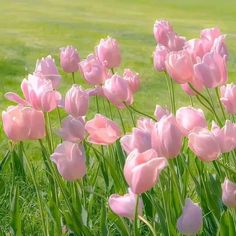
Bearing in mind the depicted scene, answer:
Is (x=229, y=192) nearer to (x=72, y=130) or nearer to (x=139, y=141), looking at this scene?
(x=139, y=141)

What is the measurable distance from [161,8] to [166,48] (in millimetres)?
19586

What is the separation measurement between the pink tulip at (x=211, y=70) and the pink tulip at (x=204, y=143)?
1.28ft

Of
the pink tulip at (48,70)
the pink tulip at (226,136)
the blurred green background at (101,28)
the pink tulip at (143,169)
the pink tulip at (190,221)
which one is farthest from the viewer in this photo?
the blurred green background at (101,28)

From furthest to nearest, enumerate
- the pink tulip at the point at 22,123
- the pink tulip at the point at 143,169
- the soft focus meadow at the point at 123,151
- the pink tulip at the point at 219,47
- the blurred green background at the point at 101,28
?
the blurred green background at the point at 101,28 < the pink tulip at the point at 219,47 < the pink tulip at the point at 22,123 < the soft focus meadow at the point at 123,151 < the pink tulip at the point at 143,169

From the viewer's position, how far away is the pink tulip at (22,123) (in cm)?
232

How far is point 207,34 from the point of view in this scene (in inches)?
117

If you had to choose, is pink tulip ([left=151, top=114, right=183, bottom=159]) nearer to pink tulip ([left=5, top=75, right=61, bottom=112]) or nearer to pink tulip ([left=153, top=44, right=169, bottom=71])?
pink tulip ([left=5, top=75, right=61, bottom=112])

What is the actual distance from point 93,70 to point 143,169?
1.24 meters

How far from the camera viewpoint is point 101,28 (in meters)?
15.5

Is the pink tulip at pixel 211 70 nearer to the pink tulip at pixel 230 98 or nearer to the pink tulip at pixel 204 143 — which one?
the pink tulip at pixel 230 98

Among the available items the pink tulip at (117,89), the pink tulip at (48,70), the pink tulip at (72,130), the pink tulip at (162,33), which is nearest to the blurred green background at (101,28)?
the pink tulip at (162,33)

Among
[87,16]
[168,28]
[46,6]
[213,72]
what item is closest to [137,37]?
[87,16]

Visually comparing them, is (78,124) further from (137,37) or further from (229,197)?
(137,37)

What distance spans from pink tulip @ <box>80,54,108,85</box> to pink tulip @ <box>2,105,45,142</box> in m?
0.68
